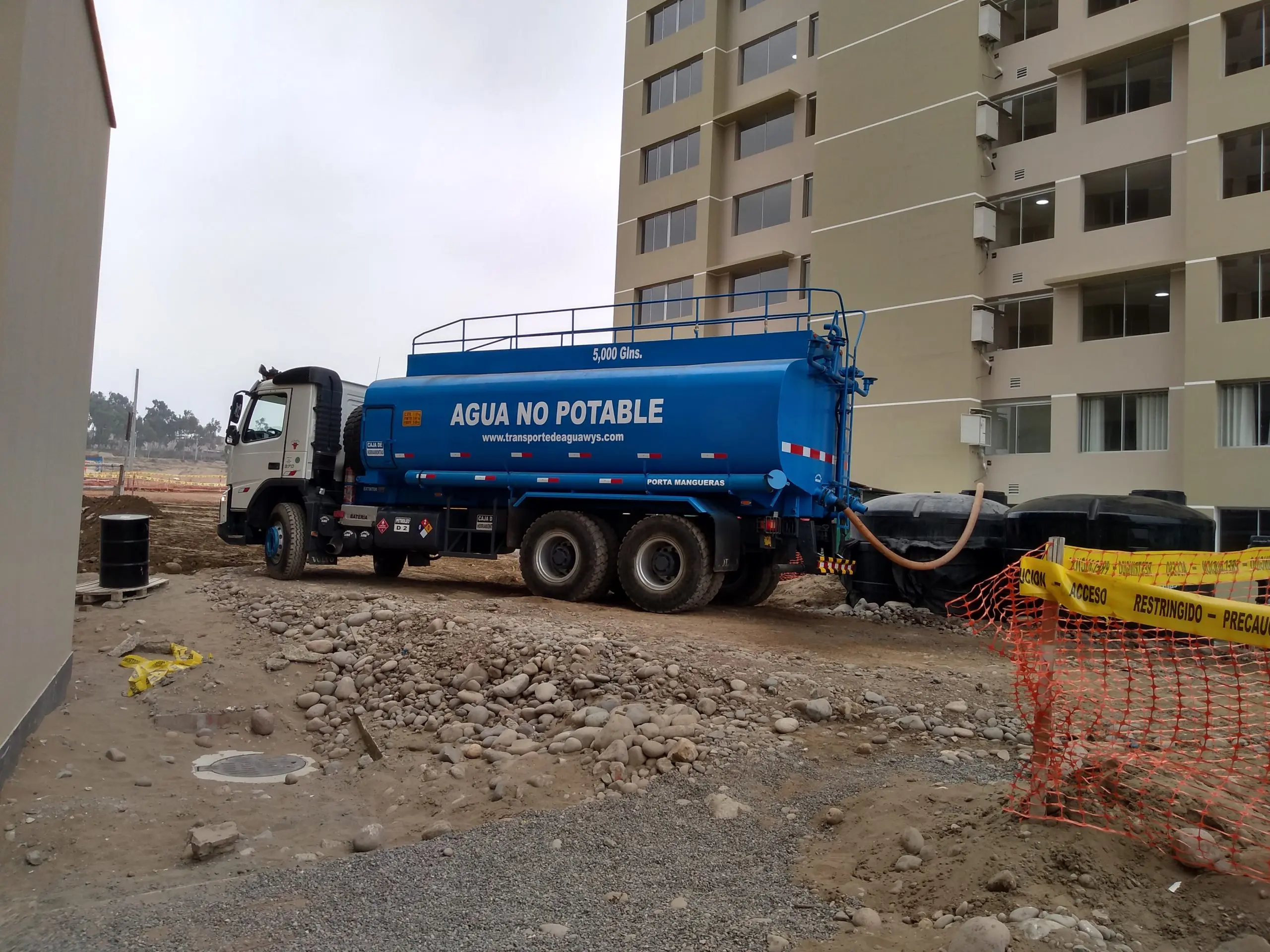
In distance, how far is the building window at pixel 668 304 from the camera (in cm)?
3195

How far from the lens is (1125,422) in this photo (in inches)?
829

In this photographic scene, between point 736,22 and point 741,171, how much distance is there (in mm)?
5265

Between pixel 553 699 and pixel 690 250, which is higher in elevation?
pixel 690 250

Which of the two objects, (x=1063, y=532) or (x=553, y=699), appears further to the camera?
(x=1063, y=532)

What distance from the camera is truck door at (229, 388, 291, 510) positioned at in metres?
14.5

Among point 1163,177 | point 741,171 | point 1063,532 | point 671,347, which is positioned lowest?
point 1063,532

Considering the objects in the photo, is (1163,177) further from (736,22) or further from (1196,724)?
(1196,724)

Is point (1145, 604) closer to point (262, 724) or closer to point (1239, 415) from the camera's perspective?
point (262, 724)

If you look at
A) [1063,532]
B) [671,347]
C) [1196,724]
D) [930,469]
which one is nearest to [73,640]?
[671,347]

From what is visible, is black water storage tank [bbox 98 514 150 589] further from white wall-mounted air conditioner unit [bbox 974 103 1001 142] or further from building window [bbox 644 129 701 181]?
building window [bbox 644 129 701 181]

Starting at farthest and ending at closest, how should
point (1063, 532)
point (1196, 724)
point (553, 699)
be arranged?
point (1063, 532)
point (553, 699)
point (1196, 724)

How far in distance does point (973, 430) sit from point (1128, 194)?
6339 millimetres

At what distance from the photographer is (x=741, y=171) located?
101ft

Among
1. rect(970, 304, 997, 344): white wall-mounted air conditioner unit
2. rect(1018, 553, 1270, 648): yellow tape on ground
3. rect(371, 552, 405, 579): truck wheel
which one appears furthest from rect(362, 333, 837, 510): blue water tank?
rect(970, 304, 997, 344): white wall-mounted air conditioner unit
